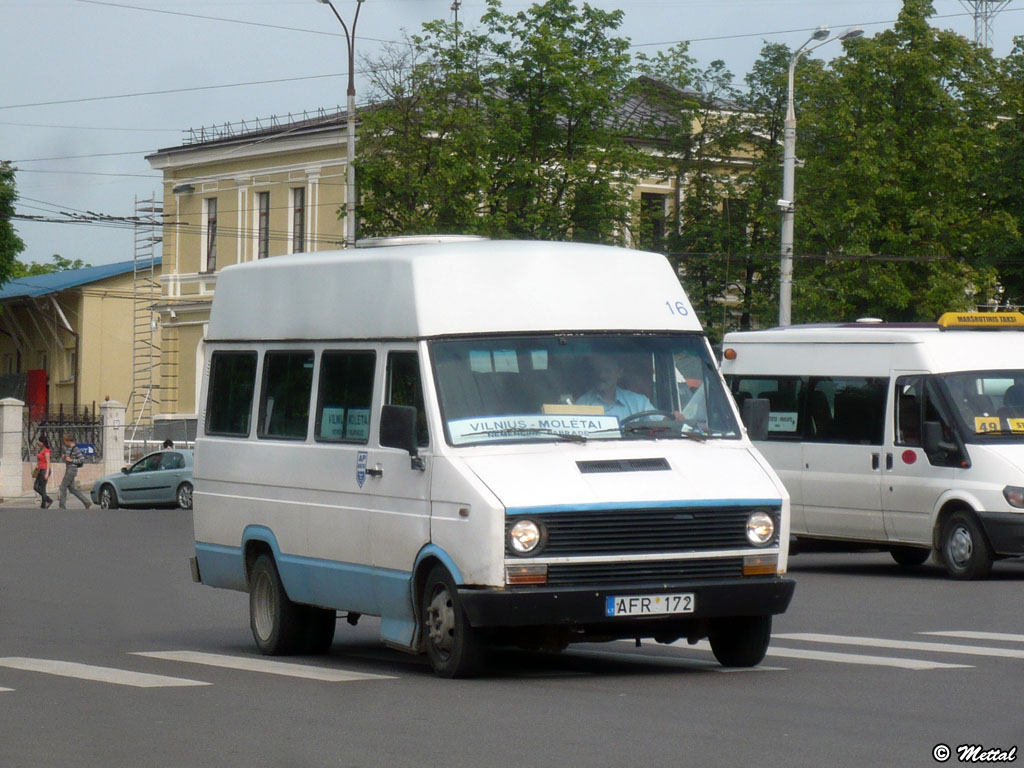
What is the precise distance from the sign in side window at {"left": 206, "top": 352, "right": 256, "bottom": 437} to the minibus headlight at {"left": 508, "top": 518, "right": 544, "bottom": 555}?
359cm

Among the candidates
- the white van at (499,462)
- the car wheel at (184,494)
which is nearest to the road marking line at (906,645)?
the white van at (499,462)

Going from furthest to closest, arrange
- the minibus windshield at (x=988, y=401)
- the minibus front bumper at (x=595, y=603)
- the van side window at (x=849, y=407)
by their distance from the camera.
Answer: the van side window at (x=849, y=407) → the minibus windshield at (x=988, y=401) → the minibus front bumper at (x=595, y=603)

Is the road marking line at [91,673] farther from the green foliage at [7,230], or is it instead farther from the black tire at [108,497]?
the green foliage at [7,230]

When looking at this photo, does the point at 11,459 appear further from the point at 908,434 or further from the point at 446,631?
the point at 446,631

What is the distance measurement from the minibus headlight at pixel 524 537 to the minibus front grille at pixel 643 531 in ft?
0.17

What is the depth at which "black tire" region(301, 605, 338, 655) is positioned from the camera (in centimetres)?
1294

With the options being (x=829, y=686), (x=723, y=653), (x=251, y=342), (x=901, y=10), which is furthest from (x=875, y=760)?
(x=901, y=10)

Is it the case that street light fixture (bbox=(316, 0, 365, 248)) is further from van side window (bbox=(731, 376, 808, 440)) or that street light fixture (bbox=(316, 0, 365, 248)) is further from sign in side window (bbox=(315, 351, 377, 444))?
sign in side window (bbox=(315, 351, 377, 444))

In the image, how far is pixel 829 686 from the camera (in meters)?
10.3

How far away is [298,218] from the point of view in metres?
59.8

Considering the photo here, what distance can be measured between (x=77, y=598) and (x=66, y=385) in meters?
56.4

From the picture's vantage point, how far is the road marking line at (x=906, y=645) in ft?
40.1

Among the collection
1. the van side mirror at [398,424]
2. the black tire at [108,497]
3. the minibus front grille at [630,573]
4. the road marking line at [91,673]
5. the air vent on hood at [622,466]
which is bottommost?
the black tire at [108,497]

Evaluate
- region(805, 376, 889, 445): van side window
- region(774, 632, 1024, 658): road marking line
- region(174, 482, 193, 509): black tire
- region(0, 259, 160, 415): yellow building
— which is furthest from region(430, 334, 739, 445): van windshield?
region(0, 259, 160, 415): yellow building
